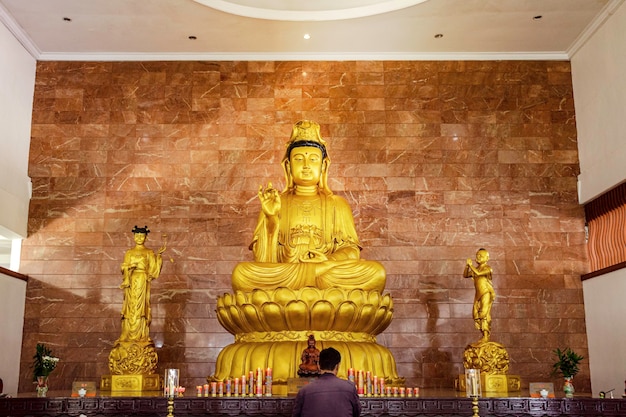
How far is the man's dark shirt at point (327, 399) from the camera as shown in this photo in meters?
3.67

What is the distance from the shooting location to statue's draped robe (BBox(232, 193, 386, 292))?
22.3ft

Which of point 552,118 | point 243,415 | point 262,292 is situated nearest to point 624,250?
point 552,118

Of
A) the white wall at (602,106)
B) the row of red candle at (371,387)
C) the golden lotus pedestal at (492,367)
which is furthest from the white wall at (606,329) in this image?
the row of red candle at (371,387)

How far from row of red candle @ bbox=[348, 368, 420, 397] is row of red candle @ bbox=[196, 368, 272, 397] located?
0.72m

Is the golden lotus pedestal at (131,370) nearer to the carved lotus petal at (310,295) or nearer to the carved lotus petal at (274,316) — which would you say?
the carved lotus petal at (274,316)

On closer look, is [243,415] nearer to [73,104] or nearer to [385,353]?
[385,353]

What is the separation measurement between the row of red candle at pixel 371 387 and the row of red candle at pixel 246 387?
72cm

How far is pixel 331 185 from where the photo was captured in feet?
28.9

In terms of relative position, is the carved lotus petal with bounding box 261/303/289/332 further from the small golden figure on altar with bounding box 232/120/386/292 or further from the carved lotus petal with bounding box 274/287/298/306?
the small golden figure on altar with bounding box 232/120/386/292

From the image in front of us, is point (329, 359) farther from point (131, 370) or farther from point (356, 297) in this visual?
point (131, 370)

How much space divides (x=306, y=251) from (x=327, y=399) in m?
3.92

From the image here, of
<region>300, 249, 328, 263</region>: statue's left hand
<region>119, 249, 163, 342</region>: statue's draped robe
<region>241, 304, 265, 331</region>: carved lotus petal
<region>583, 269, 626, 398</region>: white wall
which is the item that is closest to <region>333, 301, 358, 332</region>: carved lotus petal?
<region>241, 304, 265, 331</region>: carved lotus petal

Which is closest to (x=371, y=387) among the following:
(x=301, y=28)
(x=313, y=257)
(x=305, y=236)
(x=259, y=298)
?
(x=259, y=298)

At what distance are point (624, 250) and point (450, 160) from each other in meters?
2.34
